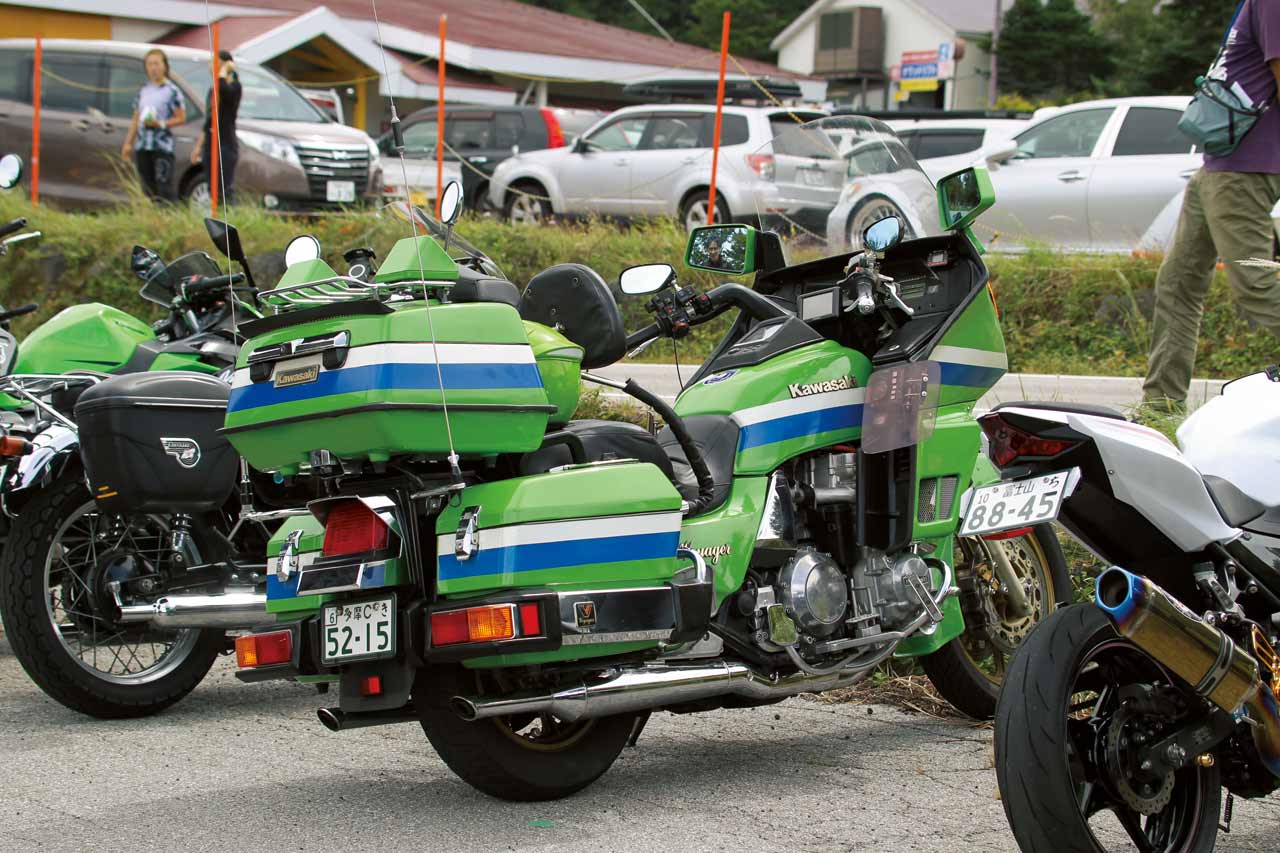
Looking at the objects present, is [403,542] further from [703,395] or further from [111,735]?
[111,735]

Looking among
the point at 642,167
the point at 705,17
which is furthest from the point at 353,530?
the point at 705,17

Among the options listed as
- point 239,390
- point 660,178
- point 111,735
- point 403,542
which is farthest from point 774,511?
point 660,178

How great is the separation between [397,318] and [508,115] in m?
17.3

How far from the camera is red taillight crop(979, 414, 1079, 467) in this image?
3553 mm

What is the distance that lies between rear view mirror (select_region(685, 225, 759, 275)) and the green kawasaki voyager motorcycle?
0.02 metres

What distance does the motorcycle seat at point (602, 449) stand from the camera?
13.8 ft

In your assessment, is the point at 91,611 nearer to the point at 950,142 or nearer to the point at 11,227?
the point at 11,227

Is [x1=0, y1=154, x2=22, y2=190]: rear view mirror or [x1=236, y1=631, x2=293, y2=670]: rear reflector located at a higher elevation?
[x1=0, y1=154, x2=22, y2=190]: rear view mirror

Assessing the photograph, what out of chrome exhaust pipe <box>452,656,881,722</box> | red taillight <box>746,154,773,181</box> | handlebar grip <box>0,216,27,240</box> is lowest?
chrome exhaust pipe <box>452,656,881,722</box>

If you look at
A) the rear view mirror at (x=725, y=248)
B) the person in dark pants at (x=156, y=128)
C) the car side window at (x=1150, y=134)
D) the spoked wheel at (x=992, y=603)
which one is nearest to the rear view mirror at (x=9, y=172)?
the rear view mirror at (x=725, y=248)

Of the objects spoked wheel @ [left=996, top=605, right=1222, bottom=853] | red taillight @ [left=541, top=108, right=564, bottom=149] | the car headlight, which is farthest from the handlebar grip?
red taillight @ [left=541, top=108, right=564, bottom=149]

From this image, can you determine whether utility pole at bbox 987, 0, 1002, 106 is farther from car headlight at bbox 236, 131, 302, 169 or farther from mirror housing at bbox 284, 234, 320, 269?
mirror housing at bbox 284, 234, 320, 269

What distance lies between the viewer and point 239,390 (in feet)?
13.4

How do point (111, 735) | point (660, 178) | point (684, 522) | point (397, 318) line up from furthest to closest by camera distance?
point (660, 178) < point (111, 735) < point (684, 522) < point (397, 318)
